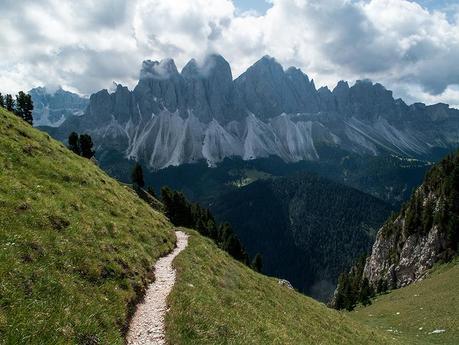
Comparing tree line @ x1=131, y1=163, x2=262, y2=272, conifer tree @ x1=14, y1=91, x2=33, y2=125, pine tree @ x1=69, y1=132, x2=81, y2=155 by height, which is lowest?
tree line @ x1=131, y1=163, x2=262, y2=272

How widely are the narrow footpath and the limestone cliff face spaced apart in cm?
8500

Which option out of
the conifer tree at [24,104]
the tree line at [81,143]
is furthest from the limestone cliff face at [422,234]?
the conifer tree at [24,104]

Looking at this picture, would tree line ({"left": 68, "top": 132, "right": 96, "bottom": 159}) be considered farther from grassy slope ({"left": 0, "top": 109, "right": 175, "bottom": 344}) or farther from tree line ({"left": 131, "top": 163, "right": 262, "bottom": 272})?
grassy slope ({"left": 0, "top": 109, "right": 175, "bottom": 344})

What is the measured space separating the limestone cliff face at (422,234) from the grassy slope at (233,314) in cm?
6714

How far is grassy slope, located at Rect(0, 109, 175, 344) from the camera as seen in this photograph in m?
15.1

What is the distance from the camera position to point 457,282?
6381cm

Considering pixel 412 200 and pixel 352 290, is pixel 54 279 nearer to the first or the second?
pixel 352 290

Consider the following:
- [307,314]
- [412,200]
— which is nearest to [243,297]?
[307,314]

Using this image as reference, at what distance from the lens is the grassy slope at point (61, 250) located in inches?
594

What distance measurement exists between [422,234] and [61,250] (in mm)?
107634

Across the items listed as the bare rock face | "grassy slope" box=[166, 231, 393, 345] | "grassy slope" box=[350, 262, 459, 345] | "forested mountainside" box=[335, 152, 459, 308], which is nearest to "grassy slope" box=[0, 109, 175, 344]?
"grassy slope" box=[166, 231, 393, 345]

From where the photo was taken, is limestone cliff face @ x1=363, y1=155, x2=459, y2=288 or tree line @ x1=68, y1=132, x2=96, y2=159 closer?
limestone cliff face @ x1=363, y1=155, x2=459, y2=288

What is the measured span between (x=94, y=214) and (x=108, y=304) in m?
12.9

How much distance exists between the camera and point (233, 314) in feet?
80.0
